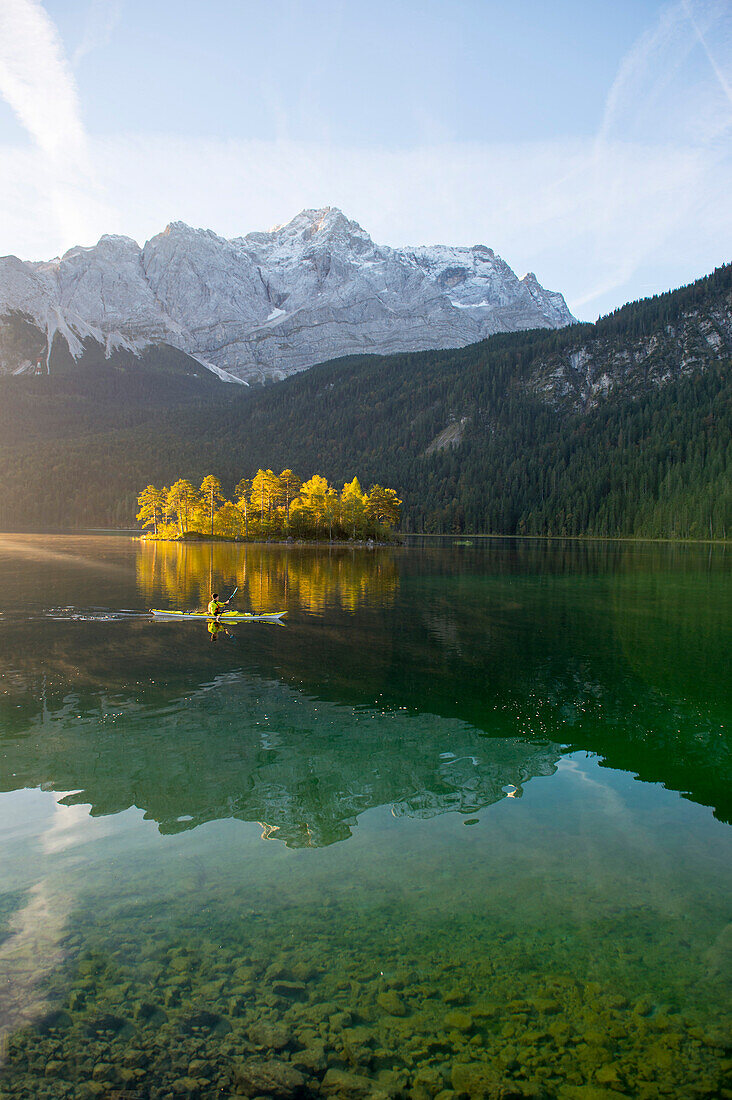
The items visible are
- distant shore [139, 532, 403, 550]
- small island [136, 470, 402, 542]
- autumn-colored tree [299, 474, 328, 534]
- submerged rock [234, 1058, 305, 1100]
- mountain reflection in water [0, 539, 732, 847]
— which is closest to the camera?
submerged rock [234, 1058, 305, 1100]

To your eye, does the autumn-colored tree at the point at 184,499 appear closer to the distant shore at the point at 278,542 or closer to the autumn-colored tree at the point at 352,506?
the distant shore at the point at 278,542

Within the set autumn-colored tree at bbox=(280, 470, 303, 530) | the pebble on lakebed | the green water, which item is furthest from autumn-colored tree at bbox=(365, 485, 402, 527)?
the pebble on lakebed

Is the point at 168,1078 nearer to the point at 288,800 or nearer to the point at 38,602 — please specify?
the point at 288,800

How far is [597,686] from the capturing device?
25.2m

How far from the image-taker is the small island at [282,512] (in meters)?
137

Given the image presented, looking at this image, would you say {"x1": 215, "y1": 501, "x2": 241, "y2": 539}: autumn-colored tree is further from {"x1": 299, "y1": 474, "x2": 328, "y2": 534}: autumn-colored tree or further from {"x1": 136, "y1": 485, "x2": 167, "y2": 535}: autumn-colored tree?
{"x1": 136, "y1": 485, "x2": 167, "y2": 535}: autumn-colored tree

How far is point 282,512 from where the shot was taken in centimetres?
13988

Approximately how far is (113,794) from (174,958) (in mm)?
6399

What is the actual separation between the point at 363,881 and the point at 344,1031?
3330 mm

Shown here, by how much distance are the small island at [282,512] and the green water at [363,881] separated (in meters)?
110

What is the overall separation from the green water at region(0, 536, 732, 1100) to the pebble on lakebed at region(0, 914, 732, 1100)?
0.03m

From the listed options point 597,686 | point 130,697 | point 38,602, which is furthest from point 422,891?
point 38,602

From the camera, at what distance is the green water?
24.7ft

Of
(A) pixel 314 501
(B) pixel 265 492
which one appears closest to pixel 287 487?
(B) pixel 265 492
